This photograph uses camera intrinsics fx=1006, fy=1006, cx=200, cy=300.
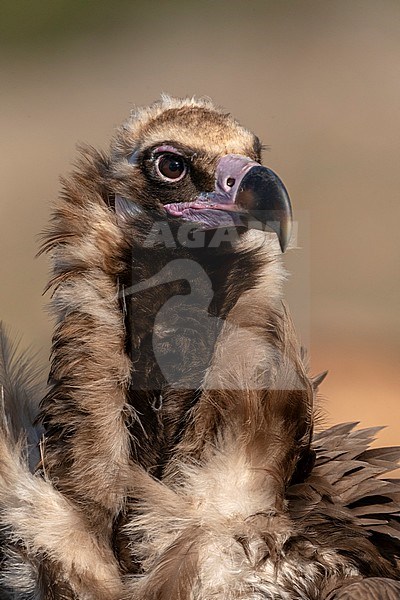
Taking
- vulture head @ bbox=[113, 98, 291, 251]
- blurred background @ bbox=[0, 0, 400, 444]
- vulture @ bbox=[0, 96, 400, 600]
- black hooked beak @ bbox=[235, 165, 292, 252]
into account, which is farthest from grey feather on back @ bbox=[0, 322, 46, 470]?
blurred background @ bbox=[0, 0, 400, 444]

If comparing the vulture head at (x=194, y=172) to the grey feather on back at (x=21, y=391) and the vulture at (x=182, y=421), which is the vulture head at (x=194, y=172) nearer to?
the vulture at (x=182, y=421)

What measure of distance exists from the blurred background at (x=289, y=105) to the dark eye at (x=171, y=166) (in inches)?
33.6

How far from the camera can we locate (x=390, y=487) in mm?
1575

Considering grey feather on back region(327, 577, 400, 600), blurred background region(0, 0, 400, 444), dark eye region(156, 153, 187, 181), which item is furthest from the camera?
blurred background region(0, 0, 400, 444)

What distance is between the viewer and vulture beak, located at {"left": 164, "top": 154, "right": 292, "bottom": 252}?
146 cm

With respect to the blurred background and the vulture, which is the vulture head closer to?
the vulture

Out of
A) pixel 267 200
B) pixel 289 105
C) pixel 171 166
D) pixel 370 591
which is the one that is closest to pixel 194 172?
pixel 171 166

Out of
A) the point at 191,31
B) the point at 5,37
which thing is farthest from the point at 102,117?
the point at 5,37

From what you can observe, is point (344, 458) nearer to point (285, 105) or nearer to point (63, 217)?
point (63, 217)

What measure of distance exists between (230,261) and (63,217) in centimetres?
27

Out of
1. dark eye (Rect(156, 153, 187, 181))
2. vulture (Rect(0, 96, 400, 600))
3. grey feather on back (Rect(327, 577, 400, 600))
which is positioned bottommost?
grey feather on back (Rect(327, 577, 400, 600))

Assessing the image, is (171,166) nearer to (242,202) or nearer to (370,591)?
(242,202)

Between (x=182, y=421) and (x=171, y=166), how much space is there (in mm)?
409

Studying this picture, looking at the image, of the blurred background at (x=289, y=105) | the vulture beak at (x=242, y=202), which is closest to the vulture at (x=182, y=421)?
the vulture beak at (x=242, y=202)
